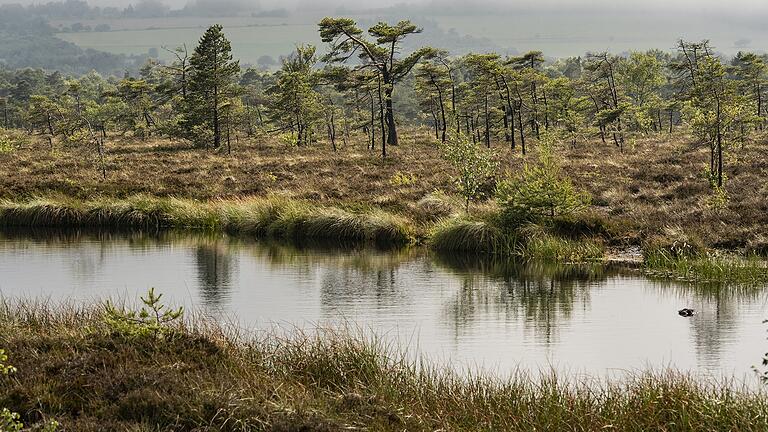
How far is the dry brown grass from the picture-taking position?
2838 centimetres

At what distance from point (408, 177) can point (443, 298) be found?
2167 cm

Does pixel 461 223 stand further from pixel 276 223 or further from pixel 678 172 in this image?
pixel 678 172

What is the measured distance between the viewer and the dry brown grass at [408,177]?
2838cm

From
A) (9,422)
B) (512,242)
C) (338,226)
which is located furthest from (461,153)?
(9,422)

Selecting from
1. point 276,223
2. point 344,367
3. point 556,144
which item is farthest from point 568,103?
point 344,367

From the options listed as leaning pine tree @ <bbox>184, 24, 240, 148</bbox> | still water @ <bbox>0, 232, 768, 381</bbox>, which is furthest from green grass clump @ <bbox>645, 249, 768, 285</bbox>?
leaning pine tree @ <bbox>184, 24, 240, 148</bbox>

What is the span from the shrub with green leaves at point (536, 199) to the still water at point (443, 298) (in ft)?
7.11

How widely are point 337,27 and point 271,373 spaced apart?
4613cm

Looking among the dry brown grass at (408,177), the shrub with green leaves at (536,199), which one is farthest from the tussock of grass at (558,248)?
the dry brown grass at (408,177)

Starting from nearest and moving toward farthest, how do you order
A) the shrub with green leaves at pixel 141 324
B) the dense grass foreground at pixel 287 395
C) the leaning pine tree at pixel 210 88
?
the dense grass foreground at pixel 287 395, the shrub with green leaves at pixel 141 324, the leaning pine tree at pixel 210 88

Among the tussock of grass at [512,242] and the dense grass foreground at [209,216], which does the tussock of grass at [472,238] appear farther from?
the dense grass foreground at [209,216]

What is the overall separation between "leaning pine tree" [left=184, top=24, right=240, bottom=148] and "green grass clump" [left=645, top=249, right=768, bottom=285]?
42899 mm

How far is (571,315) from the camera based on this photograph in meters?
19.3

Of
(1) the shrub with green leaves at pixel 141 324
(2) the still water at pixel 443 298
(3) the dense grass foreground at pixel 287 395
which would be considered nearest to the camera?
(3) the dense grass foreground at pixel 287 395
